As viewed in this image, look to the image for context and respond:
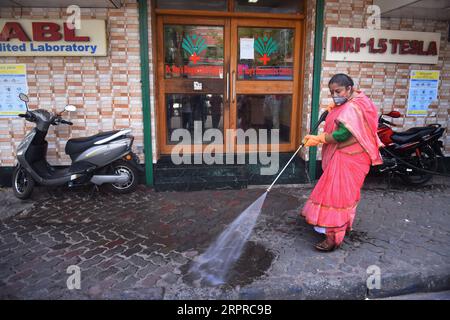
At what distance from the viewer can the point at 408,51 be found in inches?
244

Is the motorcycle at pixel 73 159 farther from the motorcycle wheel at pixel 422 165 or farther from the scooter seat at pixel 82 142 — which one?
the motorcycle wheel at pixel 422 165

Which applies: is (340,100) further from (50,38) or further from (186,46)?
(50,38)

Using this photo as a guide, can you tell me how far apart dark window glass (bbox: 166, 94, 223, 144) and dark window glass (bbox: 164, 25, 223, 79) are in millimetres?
375

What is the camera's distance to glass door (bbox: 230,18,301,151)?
629 cm

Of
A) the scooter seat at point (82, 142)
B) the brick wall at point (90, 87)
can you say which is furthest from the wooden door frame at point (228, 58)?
the scooter seat at point (82, 142)

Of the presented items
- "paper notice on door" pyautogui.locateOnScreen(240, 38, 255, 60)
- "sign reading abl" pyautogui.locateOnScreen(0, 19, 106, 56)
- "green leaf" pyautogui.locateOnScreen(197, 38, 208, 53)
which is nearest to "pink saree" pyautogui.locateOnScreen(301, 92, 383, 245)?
"paper notice on door" pyautogui.locateOnScreen(240, 38, 255, 60)

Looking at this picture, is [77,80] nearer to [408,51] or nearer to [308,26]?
[308,26]

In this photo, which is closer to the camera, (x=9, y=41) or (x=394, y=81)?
(x=9, y=41)

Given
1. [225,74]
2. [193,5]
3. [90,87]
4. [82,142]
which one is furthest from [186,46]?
[82,142]

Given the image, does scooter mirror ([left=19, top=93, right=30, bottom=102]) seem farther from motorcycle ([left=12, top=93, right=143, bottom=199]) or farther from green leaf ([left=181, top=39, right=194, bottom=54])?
green leaf ([left=181, top=39, right=194, bottom=54])

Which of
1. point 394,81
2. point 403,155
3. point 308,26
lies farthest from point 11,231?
point 394,81

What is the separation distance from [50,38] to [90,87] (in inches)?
35.8
